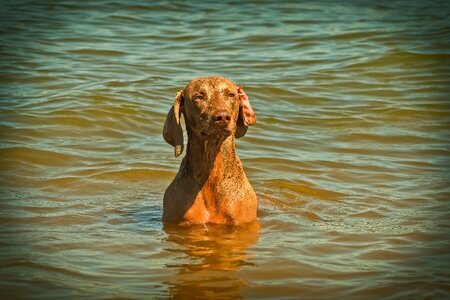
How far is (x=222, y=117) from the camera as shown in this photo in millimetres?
6734

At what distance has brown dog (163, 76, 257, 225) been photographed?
7199 mm

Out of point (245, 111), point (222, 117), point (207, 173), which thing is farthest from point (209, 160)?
point (222, 117)

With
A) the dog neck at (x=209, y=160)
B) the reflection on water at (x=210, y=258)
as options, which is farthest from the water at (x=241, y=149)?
the dog neck at (x=209, y=160)

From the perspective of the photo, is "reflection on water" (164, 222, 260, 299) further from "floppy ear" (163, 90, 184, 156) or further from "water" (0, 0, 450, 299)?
"floppy ear" (163, 90, 184, 156)

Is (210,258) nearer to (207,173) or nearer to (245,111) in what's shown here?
(207,173)

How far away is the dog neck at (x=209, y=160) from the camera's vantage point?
727 centimetres

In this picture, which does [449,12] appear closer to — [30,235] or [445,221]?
[445,221]

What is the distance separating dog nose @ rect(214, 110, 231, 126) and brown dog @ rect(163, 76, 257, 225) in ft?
1.18

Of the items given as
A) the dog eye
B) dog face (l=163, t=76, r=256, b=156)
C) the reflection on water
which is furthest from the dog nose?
the reflection on water

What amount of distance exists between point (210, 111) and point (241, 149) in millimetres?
3619

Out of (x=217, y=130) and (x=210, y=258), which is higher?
(x=217, y=130)

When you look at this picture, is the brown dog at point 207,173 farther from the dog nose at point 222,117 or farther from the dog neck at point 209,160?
the dog nose at point 222,117

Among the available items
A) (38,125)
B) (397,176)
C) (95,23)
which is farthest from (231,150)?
(95,23)

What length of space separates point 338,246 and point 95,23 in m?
11.2
